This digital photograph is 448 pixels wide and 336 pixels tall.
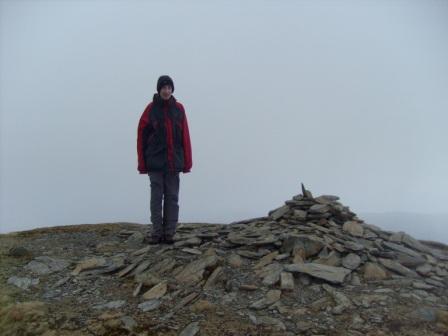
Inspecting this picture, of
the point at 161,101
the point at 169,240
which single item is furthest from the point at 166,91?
the point at 169,240

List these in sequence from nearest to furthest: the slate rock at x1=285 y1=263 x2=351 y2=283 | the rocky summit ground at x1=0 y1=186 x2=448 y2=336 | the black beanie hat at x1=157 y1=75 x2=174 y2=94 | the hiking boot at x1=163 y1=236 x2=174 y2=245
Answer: the rocky summit ground at x1=0 y1=186 x2=448 y2=336, the slate rock at x1=285 y1=263 x2=351 y2=283, the black beanie hat at x1=157 y1=75 x2=174 y2=94, the hiking boot at x1=163 y1=236 x2=174 y2=245

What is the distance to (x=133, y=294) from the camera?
7398 millimetres

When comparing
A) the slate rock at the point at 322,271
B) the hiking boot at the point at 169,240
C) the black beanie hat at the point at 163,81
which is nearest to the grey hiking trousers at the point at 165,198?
the hiking boot at the point at 169,240

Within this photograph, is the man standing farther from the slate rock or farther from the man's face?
the slate rock

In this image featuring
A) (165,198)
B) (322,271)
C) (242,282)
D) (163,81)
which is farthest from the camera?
(165,198)

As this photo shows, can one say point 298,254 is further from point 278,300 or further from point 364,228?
point 364,228

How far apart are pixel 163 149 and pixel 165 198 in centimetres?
133

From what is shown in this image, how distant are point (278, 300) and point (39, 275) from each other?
571cm

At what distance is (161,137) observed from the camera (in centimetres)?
960

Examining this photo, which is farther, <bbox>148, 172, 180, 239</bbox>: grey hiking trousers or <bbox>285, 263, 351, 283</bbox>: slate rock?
<bbox>148, 172, 180, 239</bbox>: grey hiking trousers

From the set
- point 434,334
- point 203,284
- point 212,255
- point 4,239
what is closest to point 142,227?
point 4,239

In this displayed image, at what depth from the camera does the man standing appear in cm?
955

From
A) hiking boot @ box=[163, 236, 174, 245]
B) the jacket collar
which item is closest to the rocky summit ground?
hiking boot @ box=[163, 236, 174, 245]

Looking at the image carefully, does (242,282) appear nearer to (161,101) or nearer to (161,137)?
(161,137)
